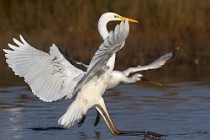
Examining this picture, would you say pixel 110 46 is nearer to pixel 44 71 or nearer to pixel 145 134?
pixel 44 71

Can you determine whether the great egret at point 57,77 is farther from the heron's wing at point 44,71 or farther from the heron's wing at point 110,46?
the heron's wing at point 110,46

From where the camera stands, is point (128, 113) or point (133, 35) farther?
point (133, 35)

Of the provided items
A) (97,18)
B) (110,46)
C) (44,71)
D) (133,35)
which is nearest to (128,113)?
(44,71)

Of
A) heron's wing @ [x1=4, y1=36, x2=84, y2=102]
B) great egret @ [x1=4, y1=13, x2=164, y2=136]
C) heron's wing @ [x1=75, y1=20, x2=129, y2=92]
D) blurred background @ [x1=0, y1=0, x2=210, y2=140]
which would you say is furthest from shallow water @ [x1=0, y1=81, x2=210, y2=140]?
heron's wing @ [x1=75, y1=20, x2=129, y2=92]

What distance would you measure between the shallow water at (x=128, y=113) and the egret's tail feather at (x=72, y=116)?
0.82 feet

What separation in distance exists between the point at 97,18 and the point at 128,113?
7869mm

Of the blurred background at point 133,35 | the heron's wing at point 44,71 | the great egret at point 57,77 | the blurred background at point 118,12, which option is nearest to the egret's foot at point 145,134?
the great egret at point 57,77

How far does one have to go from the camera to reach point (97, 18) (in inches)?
821

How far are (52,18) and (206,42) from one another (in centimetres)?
388

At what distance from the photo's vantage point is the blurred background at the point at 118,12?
20.5 metres

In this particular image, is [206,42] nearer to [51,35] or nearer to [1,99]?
[51,35]

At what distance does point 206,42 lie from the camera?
20.7m

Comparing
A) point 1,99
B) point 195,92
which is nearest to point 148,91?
point 195,92

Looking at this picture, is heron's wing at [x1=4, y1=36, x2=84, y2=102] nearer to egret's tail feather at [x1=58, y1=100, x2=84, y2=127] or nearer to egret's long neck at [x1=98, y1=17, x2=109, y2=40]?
egret's tail feather at [x1=58, y1=100, x2=84, y2=127]
